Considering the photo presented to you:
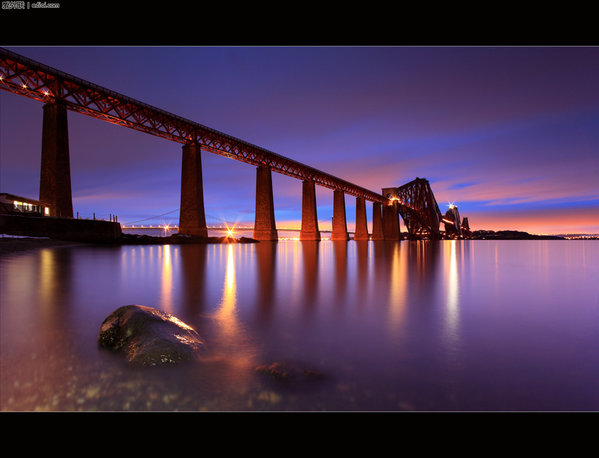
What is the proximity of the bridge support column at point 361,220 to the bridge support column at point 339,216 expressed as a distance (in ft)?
36.8

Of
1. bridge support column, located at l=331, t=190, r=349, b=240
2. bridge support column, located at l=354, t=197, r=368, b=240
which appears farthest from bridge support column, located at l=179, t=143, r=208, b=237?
bridge support column, located at l=354, t=197, r=368, b=240

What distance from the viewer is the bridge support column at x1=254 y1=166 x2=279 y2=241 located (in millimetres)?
41750

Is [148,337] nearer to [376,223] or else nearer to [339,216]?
[339,216]

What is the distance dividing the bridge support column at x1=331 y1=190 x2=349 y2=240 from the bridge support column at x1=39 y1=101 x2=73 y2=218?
47.1 metres

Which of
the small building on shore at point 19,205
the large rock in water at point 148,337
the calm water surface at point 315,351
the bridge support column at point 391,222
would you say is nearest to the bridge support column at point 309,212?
the bridge support column at point 391,222

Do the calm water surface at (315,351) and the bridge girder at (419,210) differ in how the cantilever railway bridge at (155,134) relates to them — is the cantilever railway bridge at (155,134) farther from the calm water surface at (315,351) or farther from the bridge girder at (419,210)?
the bridge girder at (419,210)

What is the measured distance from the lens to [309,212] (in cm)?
5225

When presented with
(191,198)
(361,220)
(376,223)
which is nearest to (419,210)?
(376,223)

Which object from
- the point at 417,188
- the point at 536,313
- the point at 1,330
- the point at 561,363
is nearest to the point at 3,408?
the point at 1,330

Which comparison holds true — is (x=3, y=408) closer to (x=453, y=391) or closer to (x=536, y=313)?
(x=453, y=391)

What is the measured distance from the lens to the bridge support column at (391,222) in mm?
83312

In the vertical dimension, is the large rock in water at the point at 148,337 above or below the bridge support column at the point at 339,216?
below

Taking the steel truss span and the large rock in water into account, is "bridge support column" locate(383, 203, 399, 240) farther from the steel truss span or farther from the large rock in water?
the large rock in water

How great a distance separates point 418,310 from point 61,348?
18.6ft
